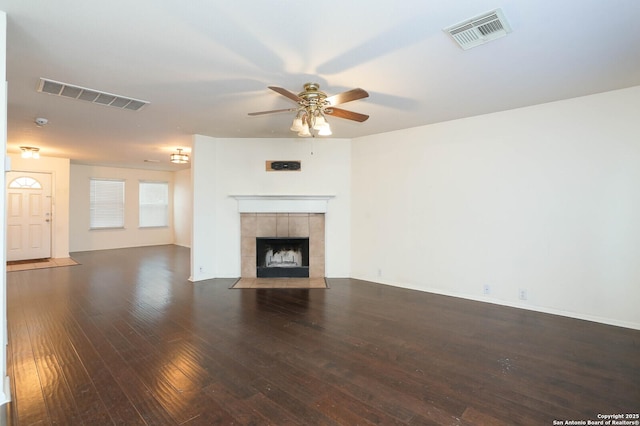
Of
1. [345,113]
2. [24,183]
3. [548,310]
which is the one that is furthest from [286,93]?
[24,183]

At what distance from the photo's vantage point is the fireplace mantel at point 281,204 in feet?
17.3

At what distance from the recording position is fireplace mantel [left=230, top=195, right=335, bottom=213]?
17.3 ft

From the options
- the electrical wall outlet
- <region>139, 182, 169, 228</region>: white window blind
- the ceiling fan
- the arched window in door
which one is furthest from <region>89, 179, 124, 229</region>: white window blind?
the electrical wall outlet

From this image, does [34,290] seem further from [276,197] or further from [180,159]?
[276,197]

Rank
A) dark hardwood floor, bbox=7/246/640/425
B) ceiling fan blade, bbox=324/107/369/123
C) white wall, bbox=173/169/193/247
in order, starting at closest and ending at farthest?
1. dark hardwood floor, bbox=7/246/640/425
2. ceiling fan blade, bbox=324/107/369/123
3. white wall, bbox=173/169/193/247

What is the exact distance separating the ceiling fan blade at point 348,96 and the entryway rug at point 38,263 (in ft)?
23.3

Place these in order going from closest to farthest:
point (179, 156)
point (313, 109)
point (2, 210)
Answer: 1. point (2, 210)
2. point (313, 109)
3. point (179, 156)

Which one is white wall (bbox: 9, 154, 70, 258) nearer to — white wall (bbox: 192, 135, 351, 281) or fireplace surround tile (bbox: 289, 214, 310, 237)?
white wall (bbox: 192, 135, 351, 281)

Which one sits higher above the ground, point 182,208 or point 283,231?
point 182,208

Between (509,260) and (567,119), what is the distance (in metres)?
1.82

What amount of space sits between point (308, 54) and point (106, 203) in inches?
343

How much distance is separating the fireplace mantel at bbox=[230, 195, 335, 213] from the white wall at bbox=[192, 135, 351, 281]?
12 cm

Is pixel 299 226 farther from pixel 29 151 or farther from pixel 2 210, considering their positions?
pixel 29 151

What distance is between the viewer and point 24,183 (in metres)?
6.82
